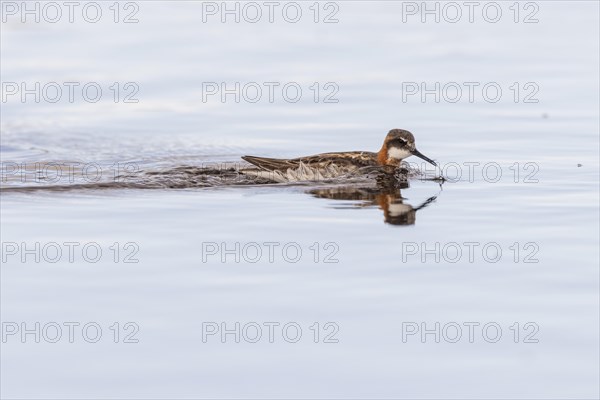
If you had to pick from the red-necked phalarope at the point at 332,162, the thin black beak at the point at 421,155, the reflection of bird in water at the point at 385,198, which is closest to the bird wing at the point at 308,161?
the red-necked phalarope at the point at 332,162

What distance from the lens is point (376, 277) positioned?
41.6 feet

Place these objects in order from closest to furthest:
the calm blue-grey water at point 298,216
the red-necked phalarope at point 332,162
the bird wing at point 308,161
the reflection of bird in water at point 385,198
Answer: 1. the calm blue-grey water at point 298,216
2. the reflection of bird in water at point 385,198
3. the red-necked phalarope at point 332,162
4. the bird wing at point 308,161

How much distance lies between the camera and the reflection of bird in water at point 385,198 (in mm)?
15934

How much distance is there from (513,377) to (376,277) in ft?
9.19

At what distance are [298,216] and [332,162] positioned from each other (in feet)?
9.98

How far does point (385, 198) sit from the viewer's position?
17.5 metres

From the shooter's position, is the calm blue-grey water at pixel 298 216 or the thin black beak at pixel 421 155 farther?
the thin black beak at pixel 421 155

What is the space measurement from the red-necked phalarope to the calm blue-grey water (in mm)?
323

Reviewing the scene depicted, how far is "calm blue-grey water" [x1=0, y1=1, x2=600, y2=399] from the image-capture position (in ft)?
34.2

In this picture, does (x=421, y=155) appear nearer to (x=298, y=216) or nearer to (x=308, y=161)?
(x=308, y=161)

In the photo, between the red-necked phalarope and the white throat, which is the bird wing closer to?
the red-necked phalarope

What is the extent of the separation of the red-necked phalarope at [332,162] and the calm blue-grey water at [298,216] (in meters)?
0.32

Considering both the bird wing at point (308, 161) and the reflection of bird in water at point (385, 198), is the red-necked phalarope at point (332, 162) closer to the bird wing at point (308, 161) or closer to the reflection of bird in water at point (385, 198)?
the bird wing at point (308, 161)

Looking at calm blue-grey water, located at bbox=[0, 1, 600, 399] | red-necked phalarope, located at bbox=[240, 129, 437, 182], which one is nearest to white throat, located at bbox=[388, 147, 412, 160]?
red-necked phalarope, located at bbox=[240, 129, 437, 182]
